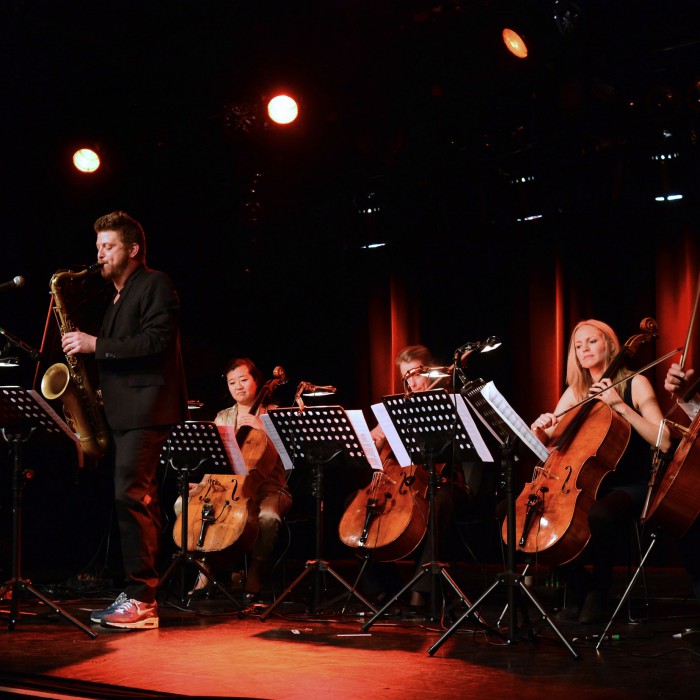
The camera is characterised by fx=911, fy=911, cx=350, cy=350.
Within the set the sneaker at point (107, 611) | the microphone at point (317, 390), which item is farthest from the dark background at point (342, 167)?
the sneaker at point (107, 611)

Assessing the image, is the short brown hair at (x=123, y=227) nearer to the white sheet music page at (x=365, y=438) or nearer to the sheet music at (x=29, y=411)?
the sheet music at (x=29, y=411)

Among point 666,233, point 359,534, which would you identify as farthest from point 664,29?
point 359,534

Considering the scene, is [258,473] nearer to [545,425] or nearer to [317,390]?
[317,390]

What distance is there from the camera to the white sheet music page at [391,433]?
4867mm

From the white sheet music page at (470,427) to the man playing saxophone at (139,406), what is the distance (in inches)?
55.9

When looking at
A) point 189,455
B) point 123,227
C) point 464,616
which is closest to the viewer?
point 464,616

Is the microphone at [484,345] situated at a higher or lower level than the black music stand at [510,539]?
higher

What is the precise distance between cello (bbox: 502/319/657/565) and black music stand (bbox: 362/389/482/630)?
1.38 ft

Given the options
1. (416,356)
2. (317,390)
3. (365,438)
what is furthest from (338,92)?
(365,438)

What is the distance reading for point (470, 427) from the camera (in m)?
4.54

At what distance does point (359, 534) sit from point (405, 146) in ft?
10.4

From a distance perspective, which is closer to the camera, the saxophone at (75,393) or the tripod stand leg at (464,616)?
the tripod stand leg at (464,616)

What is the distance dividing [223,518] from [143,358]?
148 centimetres

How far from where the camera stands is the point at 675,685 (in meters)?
3.39
